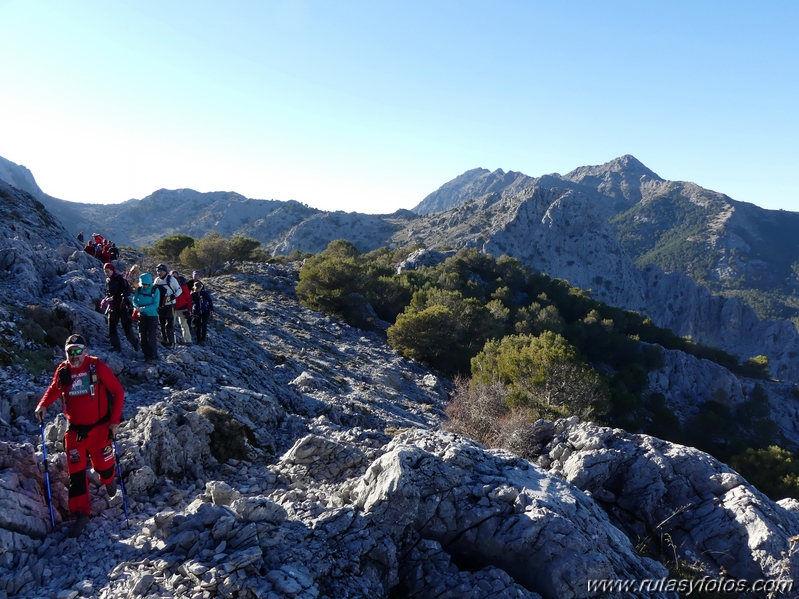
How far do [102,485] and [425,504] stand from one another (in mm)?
4611

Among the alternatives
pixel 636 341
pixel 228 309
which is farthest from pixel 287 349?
pixel 636 341

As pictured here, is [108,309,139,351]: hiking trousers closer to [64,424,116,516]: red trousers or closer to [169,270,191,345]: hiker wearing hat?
[169,270,191,345]: hiker wearing hat

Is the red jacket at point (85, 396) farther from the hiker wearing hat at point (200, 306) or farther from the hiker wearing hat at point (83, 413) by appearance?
the hiker wearing hat at point (200, 306)

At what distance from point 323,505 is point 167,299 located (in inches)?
314

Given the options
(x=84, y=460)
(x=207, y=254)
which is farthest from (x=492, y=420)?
(x=207, y=254)

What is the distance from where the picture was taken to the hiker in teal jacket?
1030 centimetres

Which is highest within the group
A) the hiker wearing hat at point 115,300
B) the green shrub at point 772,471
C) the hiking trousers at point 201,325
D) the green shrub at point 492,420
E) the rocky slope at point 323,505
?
the hiker wearing hat at point 115,300

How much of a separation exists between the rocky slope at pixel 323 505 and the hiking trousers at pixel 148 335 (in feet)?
1.16

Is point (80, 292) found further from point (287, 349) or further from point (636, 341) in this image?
point (636, 341)

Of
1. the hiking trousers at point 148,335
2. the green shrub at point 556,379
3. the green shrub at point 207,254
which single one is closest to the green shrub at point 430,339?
the green shrub at point 556,379

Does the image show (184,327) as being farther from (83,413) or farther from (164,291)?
(83,413)

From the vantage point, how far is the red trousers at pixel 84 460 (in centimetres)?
562

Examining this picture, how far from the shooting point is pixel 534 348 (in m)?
21.8

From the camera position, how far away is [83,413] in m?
5.78
